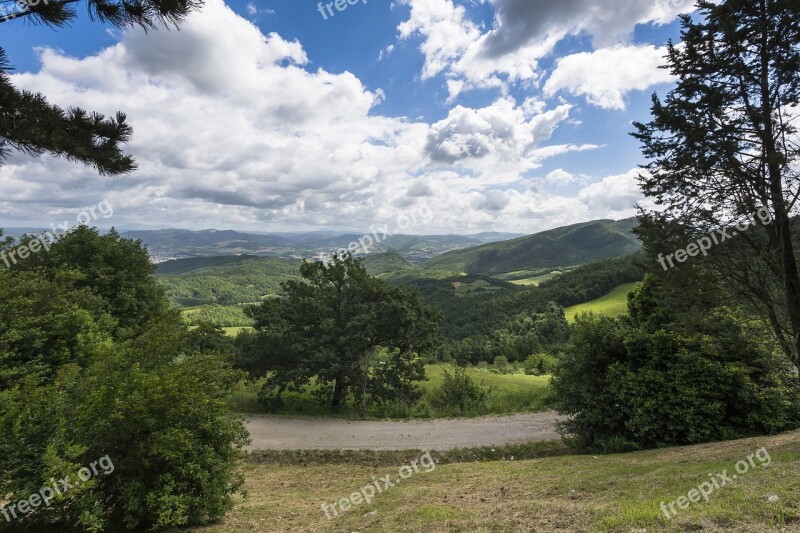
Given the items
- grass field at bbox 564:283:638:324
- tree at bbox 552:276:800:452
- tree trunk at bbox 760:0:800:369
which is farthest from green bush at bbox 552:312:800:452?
grass field at bbox 564:283:638:324

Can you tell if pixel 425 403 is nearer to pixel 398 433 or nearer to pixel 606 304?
pixel 398 433

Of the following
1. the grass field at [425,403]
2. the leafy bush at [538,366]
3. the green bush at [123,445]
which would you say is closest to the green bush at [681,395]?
the grass field at [425,403]

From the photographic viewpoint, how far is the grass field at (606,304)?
71875 millimetres

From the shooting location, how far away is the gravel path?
15.3 metres

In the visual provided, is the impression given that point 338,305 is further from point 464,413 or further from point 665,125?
point 665,125

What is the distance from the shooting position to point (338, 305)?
21.4m

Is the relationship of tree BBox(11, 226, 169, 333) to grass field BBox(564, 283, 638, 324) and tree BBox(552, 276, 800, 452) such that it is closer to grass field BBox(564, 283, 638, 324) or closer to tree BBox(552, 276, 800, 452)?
tree BBox(552, 276, 800, 452)

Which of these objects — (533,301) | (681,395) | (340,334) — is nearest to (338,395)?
(340,334)

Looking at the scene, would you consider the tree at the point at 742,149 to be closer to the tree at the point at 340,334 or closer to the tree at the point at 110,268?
the tree at the point at 340,334

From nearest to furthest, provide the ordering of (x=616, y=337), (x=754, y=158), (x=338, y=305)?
(x=754, y=158) → (x=616, y=337) → (x=338, y=305)

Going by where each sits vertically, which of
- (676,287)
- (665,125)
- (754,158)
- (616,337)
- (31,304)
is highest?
(665,125)

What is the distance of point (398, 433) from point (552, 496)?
10620mm

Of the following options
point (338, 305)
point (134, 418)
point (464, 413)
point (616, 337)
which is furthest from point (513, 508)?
Result: point (338, 305)

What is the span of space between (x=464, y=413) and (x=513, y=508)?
14.2m
